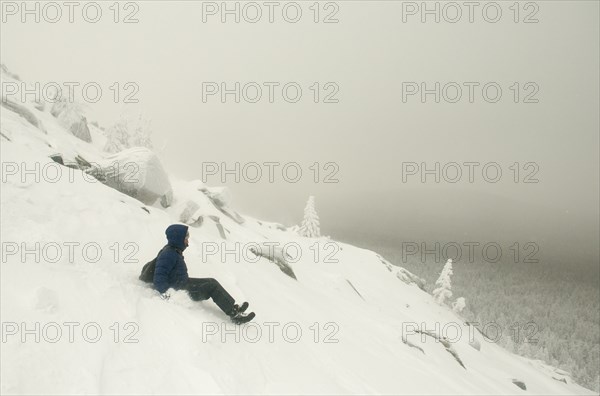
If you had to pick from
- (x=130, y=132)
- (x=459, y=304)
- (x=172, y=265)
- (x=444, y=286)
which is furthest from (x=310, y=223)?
→ (x=172, y=265)

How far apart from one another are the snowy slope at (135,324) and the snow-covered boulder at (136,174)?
8.60 ft

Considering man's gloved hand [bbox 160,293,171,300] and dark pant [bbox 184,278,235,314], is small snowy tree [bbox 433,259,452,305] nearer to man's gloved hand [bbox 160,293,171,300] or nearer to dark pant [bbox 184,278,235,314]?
dark pant [bbox 184,278,235,314]

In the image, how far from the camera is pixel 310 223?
43.9 meters

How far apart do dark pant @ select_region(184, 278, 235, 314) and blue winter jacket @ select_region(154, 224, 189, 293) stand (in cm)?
16

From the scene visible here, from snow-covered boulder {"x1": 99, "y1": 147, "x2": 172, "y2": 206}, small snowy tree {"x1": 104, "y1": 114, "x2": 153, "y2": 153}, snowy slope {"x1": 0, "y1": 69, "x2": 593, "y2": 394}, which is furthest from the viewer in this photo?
small snowy tree {"x1": 104, "y1": 114, "x2": 153, "y2": 153}

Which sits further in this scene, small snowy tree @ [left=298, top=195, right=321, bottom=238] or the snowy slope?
small snowy tree @ [left=298, top=195, right=321, bottom=238]

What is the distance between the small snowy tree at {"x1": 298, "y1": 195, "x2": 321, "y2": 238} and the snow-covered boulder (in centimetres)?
3032

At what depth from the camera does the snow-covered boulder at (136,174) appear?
12352 millimetres

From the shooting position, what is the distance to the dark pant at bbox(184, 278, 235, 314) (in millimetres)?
5320

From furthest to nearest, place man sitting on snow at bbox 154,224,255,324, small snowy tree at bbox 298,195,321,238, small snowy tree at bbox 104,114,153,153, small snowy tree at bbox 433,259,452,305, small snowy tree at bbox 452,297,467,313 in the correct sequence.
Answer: small snowy tree at bbox 452,297,467,313, small snowy tree at bbox 433,259,452,305, small snowy tree at bbox 298,195,321,238, small snowy tree at bbox 104,114,153,153, man sitting on snow at bbox 154,224,255,324

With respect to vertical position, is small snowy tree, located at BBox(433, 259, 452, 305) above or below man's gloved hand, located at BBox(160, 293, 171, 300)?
below

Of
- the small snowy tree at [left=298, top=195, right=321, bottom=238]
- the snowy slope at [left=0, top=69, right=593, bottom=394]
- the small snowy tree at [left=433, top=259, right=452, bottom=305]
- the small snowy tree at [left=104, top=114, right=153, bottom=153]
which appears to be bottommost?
the small snowy tree at [left=433, top=259, right=452, bottom=305]

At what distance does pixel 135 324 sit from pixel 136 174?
9873 millimetres

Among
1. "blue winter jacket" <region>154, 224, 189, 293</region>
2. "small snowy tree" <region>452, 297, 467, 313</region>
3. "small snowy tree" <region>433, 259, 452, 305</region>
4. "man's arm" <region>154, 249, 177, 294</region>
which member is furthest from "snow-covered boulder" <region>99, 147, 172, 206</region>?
"small snowy tree" <region>452, 297, 467, 313</region>
